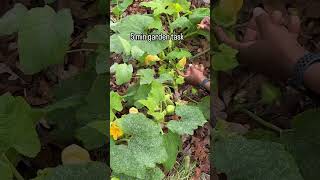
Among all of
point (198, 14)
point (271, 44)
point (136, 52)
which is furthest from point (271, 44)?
point (136, 52)

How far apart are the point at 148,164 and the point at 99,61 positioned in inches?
10.0

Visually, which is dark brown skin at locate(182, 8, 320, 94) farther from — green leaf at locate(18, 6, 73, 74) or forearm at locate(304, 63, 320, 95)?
green leaf at locate(18, 6, 73, 74)

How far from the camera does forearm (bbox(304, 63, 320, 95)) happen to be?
115cm

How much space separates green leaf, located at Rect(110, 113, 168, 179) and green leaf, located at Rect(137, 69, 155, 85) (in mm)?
64

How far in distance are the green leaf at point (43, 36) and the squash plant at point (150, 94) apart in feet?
0.46

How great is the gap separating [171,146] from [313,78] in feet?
1.03

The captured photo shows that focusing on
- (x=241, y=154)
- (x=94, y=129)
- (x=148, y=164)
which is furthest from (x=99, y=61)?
(x=241, y=154)

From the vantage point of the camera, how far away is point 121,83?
3.56ft

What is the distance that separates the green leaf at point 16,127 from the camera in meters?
1.12

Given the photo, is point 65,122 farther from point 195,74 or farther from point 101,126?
point 195,74

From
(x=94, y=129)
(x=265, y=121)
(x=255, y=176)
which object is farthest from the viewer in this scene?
(x=265, y=121)

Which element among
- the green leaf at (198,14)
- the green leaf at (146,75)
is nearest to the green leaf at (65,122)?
the green leaf at (146,75)

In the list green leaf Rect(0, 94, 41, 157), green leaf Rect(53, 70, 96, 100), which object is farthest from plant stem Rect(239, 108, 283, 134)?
green leaf Rect(0, 94, 41, 157)

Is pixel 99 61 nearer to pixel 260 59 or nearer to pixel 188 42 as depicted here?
pixel 188 42
